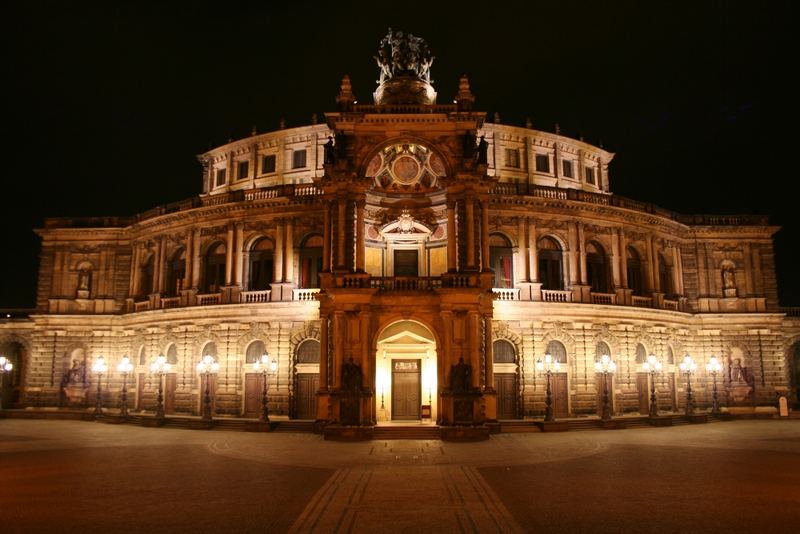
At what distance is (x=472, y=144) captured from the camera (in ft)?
117

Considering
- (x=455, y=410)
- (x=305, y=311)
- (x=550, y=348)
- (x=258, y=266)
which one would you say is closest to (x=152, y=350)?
(x=258, y=266)

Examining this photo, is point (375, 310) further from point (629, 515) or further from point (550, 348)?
point (629, 515)

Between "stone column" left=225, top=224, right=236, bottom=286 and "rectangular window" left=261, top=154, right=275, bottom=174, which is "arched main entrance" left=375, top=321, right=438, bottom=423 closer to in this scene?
"stone column" left=225, top=224, right=236, bottom=286

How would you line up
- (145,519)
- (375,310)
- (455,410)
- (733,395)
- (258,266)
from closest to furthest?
1. (145,519)
2. (455,410)
3. (375,310)
4. (258,266)
5. (733,395)

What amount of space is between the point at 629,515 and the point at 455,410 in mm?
17545

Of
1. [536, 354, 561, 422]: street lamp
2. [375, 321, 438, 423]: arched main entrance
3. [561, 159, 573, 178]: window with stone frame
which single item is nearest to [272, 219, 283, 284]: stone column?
[375, 321, 438, 423]: arched main entrance

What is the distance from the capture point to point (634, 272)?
4550 centimetres

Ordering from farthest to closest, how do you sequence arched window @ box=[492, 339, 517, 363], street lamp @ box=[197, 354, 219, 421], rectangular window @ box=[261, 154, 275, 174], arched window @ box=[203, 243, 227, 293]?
rectangular window @ box=[261, 154, 275, 174]
arched window @ box=[203, 243, 227, 293]
arched window @ box=[492, 339, 517, 363]
street lamp @ box=[197, 354, 219, 421]

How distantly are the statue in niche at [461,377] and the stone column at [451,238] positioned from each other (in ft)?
17.3

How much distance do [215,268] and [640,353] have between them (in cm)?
3035

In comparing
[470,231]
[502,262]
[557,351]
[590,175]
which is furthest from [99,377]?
[590,175]

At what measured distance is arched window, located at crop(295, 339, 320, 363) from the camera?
40.3m

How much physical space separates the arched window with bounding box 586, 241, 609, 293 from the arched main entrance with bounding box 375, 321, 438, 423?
1380 cm

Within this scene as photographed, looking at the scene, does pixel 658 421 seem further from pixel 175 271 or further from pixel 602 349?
pixel 175 271
